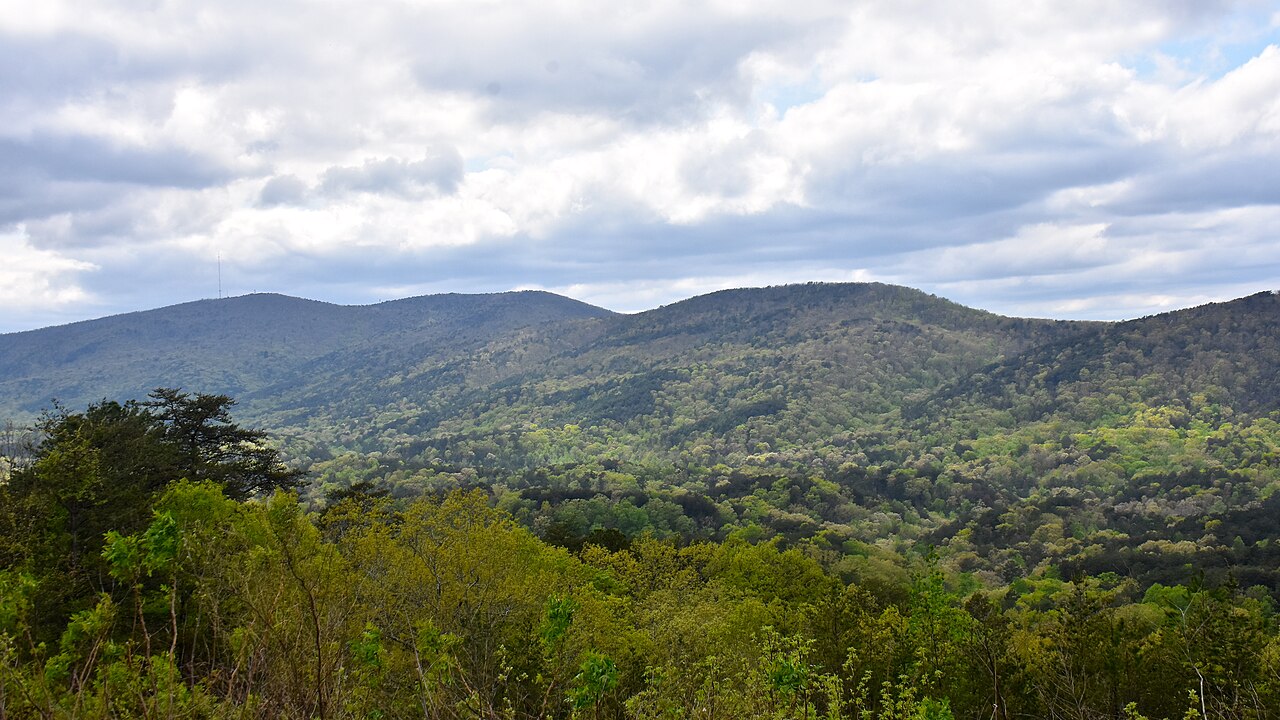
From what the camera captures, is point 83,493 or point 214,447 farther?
point 214,447

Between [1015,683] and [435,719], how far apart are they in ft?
63.0

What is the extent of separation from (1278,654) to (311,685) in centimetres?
2688

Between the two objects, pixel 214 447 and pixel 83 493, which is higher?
pixel 83 493

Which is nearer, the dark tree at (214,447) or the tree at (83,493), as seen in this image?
the tree at (83,493)

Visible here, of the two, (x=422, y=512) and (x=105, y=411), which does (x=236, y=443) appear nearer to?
(x=105, y=411)

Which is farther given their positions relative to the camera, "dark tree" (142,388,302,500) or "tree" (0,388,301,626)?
"dark tree" (142,388,302,500)

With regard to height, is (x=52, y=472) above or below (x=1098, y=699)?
above

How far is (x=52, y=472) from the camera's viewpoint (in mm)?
21484

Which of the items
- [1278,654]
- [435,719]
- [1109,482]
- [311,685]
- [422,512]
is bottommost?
[1109,482]

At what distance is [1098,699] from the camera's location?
20391mm

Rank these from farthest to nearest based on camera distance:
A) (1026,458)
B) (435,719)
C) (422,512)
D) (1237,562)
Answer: (1026,458)
(1237,562)
(422,512)
(435,719)

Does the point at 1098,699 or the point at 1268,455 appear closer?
the point at 1098,699

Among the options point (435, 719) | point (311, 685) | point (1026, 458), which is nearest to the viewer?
point (435, 719)

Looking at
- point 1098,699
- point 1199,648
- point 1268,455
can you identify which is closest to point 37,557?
point 1098,699
